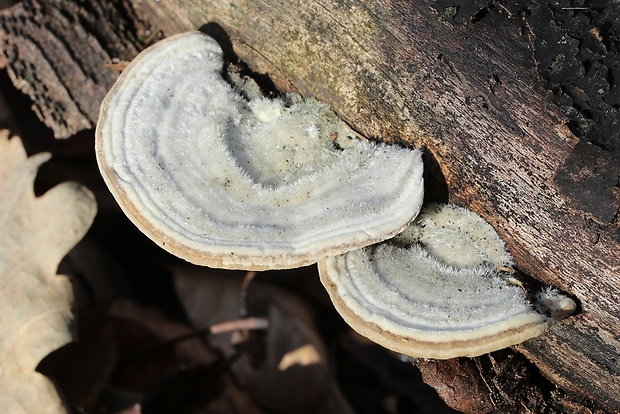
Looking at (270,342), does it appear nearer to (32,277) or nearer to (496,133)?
(32,277)

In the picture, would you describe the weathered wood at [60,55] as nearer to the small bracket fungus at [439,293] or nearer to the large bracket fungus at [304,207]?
the large bracket fungus at [304,207]

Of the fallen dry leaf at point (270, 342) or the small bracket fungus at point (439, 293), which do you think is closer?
the small bracket fungus at point (439, 293)

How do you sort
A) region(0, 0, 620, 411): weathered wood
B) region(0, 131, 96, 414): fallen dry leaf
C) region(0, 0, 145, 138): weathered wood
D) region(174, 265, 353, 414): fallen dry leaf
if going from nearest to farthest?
region(0, 0, 620, 411): weathered wood, region(0, 131, 96, 414): fallen dry leaf, region(0, 0, 145, 138): weathered wood, region(174, 265, 353, 414): fallen dry leaf

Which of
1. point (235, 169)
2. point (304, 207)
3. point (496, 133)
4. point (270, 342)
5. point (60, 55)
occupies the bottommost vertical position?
point (270, 342)

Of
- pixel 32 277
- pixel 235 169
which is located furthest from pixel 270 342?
pixel 235 169

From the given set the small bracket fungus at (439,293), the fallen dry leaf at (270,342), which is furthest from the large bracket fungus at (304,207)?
the fallen dry leaf at (270,342)

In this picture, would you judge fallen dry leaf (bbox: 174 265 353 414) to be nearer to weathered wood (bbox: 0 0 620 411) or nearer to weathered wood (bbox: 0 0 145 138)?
weathered wood (bbox: 0 0 620 411)

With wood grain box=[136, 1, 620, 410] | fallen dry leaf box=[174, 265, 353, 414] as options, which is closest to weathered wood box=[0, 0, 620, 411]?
wood grain box=[136, 1, 620, 410]
